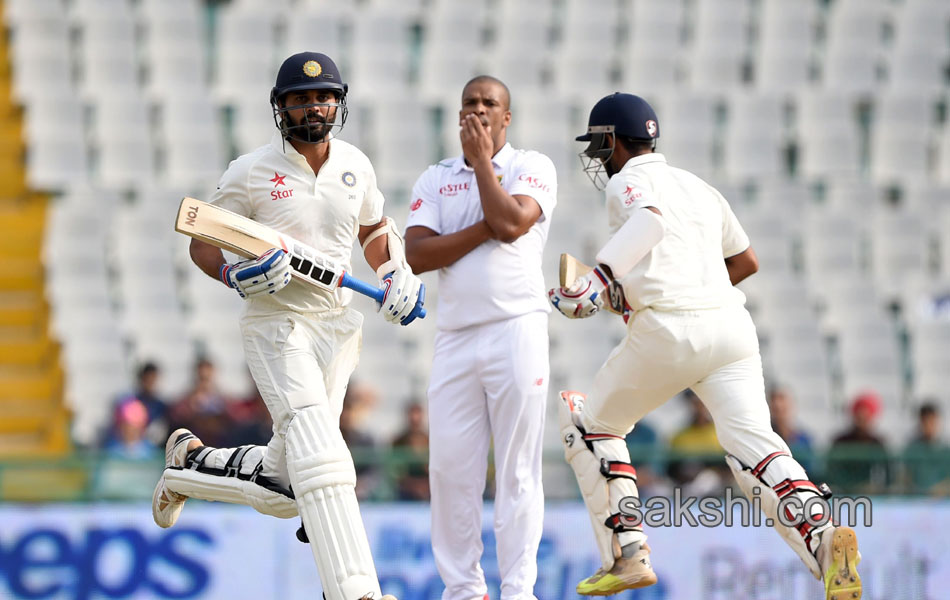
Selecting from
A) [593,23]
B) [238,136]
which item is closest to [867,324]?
[593,23]

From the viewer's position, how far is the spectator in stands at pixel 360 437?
24.5ft

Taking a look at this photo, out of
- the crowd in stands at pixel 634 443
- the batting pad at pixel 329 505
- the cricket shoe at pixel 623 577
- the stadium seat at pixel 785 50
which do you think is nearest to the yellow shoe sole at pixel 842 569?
the cricket shoe at pixel 623 577

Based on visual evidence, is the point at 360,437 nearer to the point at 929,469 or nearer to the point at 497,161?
the point at 929,469

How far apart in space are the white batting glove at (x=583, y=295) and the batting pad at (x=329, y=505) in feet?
2.97

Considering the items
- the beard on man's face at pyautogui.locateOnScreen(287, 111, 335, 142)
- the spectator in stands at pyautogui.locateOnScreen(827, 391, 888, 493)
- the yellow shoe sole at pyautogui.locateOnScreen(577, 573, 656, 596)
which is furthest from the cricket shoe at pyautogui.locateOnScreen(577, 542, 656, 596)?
the spectator in stands at pyautogui.locateOnScreen(827, 391, 888, 493)

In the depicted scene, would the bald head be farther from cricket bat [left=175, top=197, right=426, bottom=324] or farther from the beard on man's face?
cricket bat [left=175, top=197, right=426, bottom=324]

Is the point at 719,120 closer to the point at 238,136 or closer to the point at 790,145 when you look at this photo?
the point at 790,145

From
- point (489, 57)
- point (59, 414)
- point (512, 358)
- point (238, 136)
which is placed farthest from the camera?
point (489, 57)

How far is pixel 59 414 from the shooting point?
9688 mm

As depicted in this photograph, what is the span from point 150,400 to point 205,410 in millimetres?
508

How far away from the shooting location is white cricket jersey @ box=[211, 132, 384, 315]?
470cm

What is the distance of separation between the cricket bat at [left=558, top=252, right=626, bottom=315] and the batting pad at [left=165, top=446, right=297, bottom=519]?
1.23 metres

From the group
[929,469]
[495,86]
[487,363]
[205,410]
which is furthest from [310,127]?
[929,469]

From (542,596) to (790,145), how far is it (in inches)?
216
